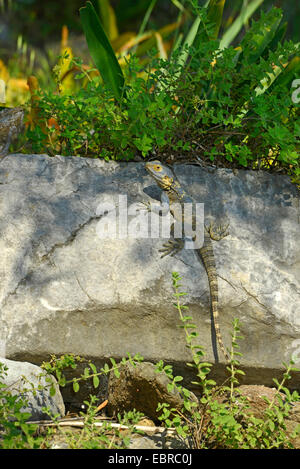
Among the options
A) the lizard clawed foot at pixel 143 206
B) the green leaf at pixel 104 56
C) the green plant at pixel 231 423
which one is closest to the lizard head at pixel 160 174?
the lizard clawed foot at pixel 143 206

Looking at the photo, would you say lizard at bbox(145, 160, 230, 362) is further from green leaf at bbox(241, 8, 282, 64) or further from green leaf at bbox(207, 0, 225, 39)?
green leaf at bbox(207, 0, 225, 39)

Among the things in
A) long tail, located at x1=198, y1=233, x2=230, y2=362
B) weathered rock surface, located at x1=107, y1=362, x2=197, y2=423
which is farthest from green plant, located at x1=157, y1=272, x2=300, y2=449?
long tail, located at x1=198, y1=233, x2=230, y2=362

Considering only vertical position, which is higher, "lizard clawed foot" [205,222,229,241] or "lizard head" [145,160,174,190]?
"lizard head" [145,160,174,190]

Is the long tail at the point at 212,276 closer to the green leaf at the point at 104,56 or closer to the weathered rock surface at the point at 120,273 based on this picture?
the weathered rock surface at the point at 120,273

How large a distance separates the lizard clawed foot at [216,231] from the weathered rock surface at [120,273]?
6 cm

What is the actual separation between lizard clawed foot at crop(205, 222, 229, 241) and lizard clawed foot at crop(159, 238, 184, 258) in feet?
0.87

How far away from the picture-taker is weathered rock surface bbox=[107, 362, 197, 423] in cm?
318

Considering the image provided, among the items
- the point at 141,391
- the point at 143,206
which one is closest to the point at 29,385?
the point at 141,391

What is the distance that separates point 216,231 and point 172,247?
17.4 inches

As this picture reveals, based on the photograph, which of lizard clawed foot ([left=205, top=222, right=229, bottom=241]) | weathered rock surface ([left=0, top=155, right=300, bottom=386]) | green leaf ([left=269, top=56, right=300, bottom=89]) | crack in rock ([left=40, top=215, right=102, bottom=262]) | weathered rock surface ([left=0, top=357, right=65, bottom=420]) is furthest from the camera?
green leaf ([left=269, top=56, right=300, bottom=89])

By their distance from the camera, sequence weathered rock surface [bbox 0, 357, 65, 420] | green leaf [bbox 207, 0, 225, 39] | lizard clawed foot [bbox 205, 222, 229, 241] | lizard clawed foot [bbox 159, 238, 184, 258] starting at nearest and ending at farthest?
weathered rock surface [bbox 0, 357, 65, 420], lizard clawed foot [bbox 159, 238, 184, 258], lizard clawed foot [bbox 205, 222, 229, 241], green leaf [bbox 207, 0, 225, 39]

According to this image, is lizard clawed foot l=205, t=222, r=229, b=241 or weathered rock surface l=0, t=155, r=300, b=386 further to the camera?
lizard clawed foot l=205, t=222, r=229, b=241

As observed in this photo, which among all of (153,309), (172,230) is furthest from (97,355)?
(172,230)
